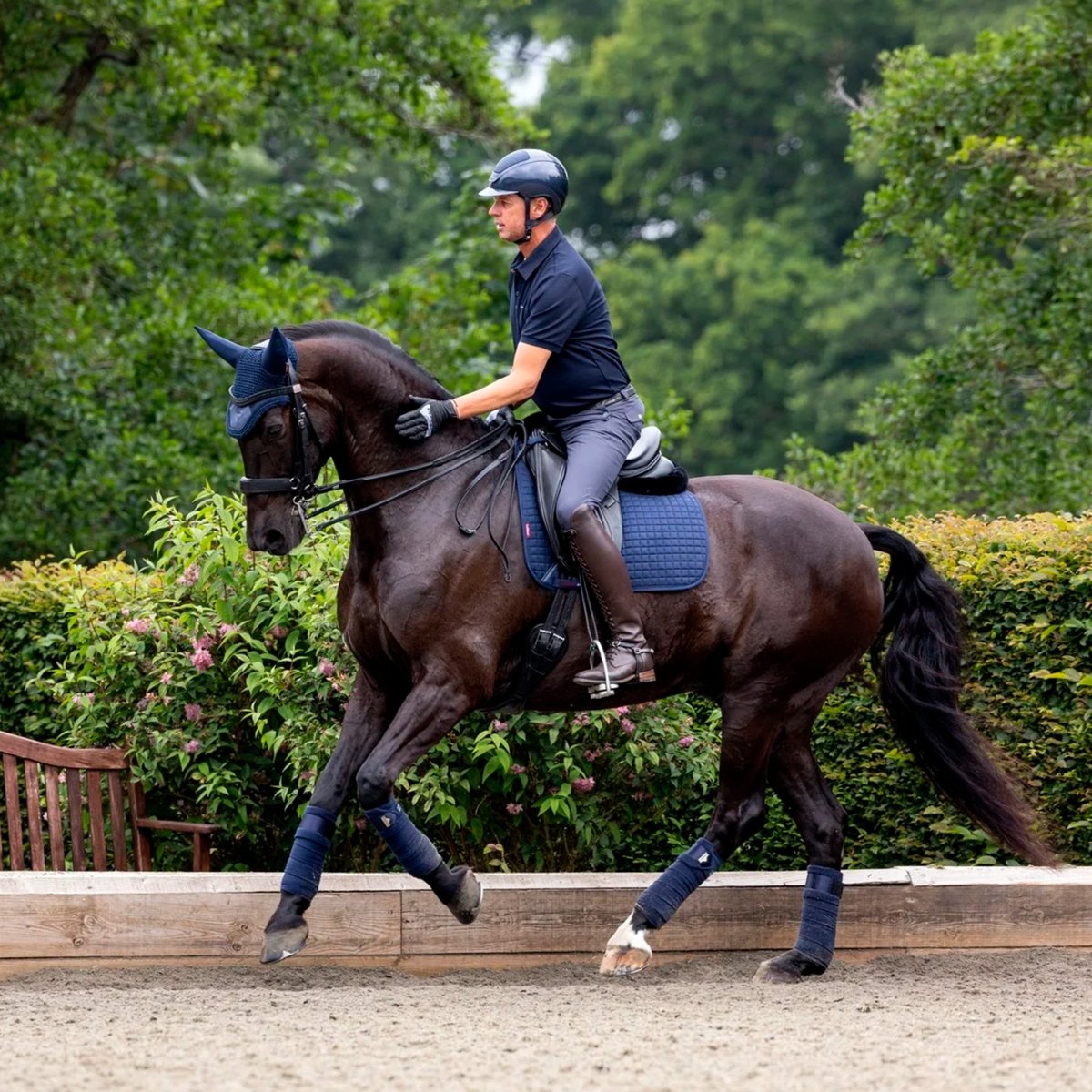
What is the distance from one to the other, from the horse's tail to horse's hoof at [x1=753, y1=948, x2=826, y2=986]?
0.96 metres

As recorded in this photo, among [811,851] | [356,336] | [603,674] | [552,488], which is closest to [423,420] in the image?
[356,336]

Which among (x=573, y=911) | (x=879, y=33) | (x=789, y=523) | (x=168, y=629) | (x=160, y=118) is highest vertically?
(x=879, y=33)

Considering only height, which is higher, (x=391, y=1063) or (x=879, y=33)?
(x=879, y=33)

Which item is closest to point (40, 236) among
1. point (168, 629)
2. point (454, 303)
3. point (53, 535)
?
point (53, 535)

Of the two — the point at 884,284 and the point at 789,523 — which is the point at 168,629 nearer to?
the point at 789,523

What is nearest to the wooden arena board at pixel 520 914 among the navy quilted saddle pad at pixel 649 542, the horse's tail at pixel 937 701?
the horse's tail at pixel 937 701

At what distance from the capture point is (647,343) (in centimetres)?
3581

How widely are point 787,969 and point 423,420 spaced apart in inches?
97.4

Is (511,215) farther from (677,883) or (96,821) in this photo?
(96,821)

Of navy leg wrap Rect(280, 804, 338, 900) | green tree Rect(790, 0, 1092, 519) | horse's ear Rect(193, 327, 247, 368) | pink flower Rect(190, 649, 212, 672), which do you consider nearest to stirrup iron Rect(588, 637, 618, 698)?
navy leg wrap Rect(280, 804, 338, 900)

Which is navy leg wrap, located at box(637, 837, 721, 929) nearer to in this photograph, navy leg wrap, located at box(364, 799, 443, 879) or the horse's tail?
navy leg wrap, located at box(364, 799, 443, 879)

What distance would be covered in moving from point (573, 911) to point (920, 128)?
8.43m

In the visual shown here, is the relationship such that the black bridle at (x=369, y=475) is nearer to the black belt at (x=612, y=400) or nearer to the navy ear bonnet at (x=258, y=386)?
the navy ear bonnet at (x=258, y=386)

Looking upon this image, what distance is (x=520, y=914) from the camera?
666cm
